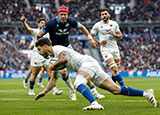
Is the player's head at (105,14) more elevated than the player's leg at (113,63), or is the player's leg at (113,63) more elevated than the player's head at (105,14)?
the player's head at (105,14)

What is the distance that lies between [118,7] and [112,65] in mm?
40425

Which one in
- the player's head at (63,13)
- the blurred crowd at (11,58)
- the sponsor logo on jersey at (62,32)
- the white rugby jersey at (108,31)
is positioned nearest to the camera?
the player's head at (63,13)

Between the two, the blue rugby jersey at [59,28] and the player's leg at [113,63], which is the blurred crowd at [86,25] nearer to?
the player's leg at [113,63]

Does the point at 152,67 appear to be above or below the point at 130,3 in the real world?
below

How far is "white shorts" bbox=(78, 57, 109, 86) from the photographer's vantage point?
24.7ft

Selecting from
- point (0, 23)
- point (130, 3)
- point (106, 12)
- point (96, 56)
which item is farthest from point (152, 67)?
point (106, 12)

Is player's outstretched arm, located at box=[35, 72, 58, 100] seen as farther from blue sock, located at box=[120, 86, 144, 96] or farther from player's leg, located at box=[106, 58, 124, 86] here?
player's leg, located at box=[106, 58, 124, 86]

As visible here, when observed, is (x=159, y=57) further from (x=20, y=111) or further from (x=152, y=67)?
(x=20, y=111)

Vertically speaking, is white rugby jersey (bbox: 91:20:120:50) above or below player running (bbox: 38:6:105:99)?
below

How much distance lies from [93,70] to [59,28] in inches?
118

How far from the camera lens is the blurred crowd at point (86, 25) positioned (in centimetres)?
3934

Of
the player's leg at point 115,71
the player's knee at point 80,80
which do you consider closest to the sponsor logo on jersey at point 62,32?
the player's leg at point 115,71

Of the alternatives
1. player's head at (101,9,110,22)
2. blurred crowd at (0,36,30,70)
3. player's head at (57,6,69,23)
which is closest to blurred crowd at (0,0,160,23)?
blurred crowd at (0,36,30,70)

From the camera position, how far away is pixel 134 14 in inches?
1987
